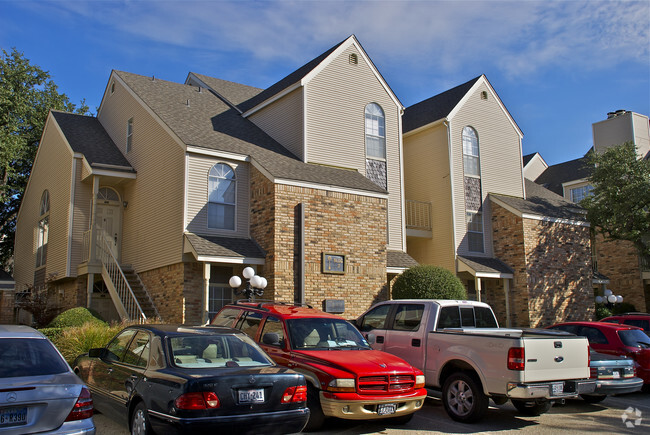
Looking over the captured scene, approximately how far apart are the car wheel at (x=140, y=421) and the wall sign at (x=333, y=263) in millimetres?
11203

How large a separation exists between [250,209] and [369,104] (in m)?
6.88

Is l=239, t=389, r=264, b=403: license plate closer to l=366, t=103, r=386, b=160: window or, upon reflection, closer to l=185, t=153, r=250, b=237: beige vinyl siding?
l=185, t=153, r=250, b=237: beige vinyl siding

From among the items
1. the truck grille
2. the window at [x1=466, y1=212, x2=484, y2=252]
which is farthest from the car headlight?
the window at [x1=466, y1=212, x2=484, y2=252]

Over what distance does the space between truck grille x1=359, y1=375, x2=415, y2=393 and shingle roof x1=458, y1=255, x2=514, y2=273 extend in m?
14.8

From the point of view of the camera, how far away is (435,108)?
2553 cm

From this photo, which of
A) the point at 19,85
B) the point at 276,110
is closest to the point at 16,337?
the point at 276,110

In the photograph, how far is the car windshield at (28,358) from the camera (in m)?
5.71

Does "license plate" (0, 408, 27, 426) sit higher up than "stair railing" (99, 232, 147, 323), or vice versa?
"stair railing" (99, 232, 147, 323)

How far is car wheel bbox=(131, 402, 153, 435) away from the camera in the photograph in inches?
252

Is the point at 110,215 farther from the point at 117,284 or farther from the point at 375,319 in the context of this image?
the point at 375,319

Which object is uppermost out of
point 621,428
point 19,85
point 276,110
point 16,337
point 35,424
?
point 19,85

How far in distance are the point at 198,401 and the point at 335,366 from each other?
2411 millimetres

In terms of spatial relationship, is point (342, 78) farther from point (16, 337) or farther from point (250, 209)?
point (16, 337)

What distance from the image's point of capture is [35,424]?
5258 mm
